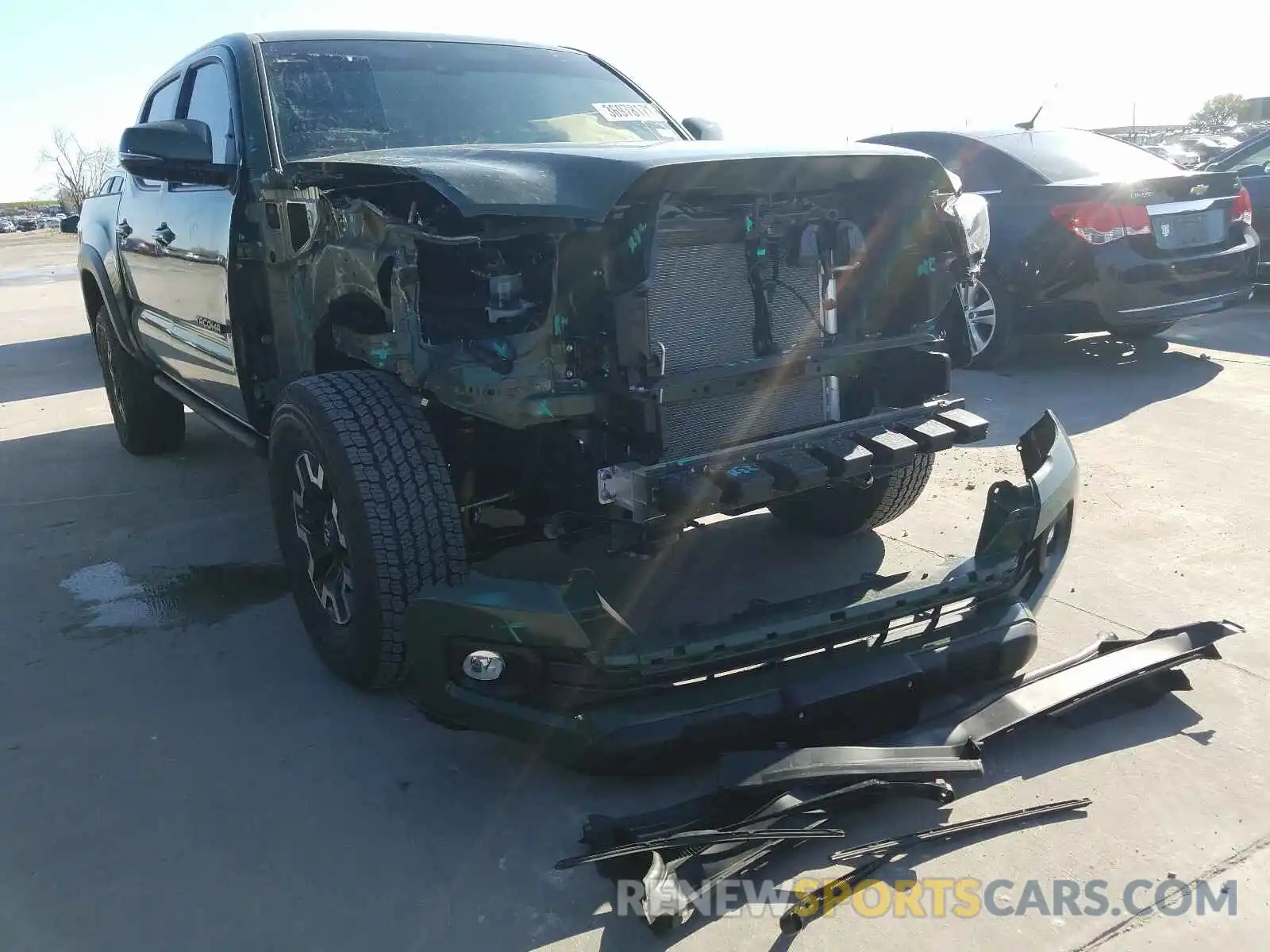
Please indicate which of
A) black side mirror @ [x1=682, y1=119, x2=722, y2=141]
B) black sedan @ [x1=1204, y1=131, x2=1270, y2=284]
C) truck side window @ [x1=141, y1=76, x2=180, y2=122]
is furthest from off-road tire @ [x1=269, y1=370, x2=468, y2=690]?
black sedan @ [x1=1204, y1=131, x2=1270, y2=284]

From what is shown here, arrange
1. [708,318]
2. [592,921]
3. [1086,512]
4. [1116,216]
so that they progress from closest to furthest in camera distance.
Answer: [592,921] < [708,318] < [1086,512] < [1116,216]

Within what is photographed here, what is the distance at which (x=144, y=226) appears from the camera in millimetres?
4742

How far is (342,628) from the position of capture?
3041 millimetres

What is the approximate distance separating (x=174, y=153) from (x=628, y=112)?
1728 millimetres

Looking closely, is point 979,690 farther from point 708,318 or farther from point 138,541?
point 138,541

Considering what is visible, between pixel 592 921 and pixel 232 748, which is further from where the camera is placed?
pixel 232 748

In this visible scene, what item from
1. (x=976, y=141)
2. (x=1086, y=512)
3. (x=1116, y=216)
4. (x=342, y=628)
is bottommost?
(x=1086, y=512)

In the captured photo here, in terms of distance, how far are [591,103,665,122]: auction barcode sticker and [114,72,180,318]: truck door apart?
191cm

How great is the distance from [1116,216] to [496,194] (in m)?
5.17

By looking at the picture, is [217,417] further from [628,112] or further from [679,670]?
[679,670]

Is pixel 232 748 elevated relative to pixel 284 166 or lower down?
lower down

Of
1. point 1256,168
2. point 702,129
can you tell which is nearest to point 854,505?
point 702,129

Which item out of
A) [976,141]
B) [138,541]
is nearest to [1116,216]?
[976,141]

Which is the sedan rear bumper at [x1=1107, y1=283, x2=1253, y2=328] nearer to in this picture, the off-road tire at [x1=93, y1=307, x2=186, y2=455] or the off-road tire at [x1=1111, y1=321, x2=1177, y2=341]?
the off-road tire at [x1=1111, y1=321, x2=1177, y2=341]
